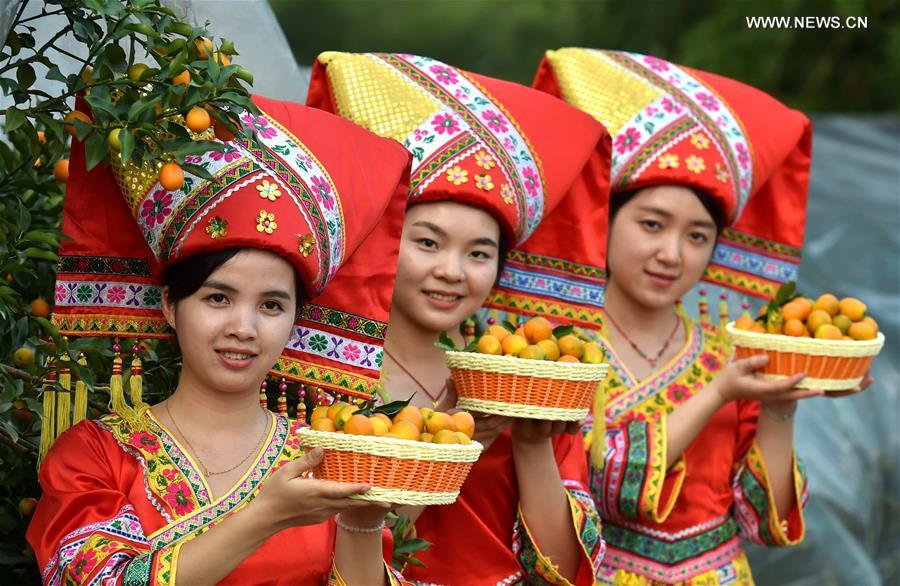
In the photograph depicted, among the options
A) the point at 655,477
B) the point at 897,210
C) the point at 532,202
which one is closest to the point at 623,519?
the point at 655,477

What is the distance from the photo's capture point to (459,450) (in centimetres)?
276

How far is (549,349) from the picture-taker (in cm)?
326

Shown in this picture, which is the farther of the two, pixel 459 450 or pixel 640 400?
pixel 640 400

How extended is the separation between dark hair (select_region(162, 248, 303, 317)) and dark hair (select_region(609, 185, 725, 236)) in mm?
1413

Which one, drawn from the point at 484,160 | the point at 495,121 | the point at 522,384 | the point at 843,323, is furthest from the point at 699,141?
the point at 522,384

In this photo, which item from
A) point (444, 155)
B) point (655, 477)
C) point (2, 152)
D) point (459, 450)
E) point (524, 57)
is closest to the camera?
point (459, 450)

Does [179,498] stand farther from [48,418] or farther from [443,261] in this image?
[443,261]

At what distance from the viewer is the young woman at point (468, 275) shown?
11.4ft

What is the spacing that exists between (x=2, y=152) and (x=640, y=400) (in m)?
1.90

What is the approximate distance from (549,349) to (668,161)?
1.06 metres

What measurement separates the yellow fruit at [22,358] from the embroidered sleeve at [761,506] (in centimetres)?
206

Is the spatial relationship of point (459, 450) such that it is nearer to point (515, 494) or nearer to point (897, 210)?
point (515, 494)

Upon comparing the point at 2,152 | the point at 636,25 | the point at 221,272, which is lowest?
the point at 221,272

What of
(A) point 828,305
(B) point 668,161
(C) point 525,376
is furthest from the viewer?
(B) point 668,161
